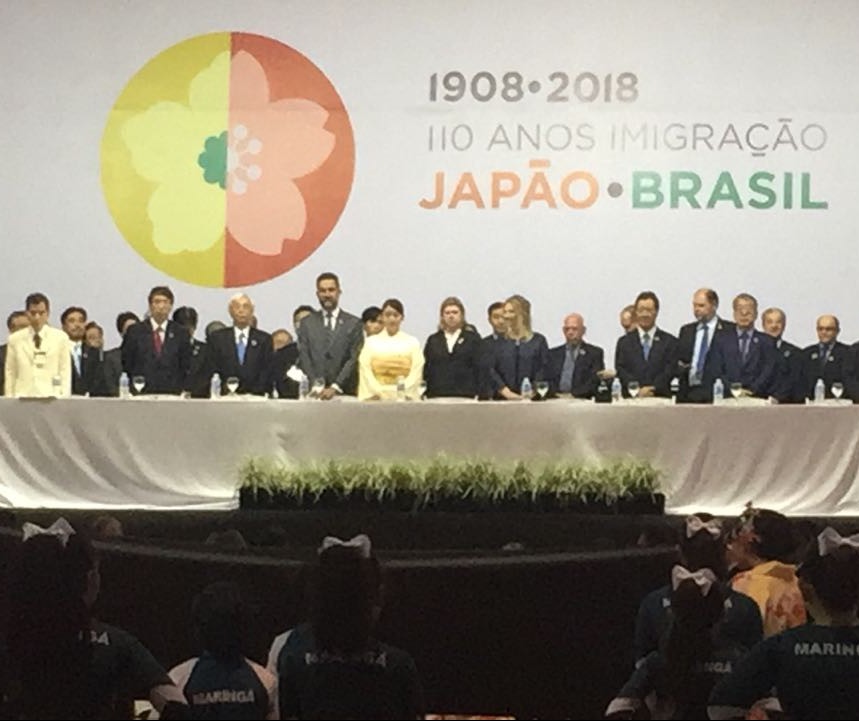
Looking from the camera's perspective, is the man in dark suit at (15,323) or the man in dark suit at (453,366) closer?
the man in dark suit at (453,366)

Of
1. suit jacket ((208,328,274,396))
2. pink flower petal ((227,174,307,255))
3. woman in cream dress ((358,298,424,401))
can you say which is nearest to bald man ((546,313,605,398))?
woman in cream dress ((358,298,424,401))

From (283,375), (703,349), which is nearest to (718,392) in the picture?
(703,349)

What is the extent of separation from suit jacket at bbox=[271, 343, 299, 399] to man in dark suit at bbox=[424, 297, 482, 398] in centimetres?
89

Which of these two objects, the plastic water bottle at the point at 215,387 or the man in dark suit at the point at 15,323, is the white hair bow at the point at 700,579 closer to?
the plastic water bottle at the point at 215,387

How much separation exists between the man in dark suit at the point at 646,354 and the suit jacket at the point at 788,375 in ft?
2.27

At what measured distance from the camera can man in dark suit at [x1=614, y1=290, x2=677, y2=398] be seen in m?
9.52

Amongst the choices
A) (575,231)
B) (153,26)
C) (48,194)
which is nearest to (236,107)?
(153,26)

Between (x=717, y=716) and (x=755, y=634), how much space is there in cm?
68

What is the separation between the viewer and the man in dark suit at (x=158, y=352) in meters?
9.76

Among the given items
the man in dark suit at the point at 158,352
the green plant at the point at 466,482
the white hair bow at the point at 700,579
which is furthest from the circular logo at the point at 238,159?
the white hair bow at the point at 700,579

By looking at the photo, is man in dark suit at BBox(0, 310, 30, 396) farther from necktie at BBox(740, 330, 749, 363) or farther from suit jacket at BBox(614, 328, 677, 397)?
necktie at BBox(740, 330, 749, 363)

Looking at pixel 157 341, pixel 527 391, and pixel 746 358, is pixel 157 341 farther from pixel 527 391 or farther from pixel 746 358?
pixel 746 358

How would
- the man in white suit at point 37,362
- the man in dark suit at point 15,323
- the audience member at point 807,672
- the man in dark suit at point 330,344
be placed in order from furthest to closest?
1. the man in dark suit at point 15,323
2. the man in dark suit at point 330,344
3. the man in white suit at point 37,362
4. the audience member at point 807,672

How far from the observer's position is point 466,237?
39.5 feet
